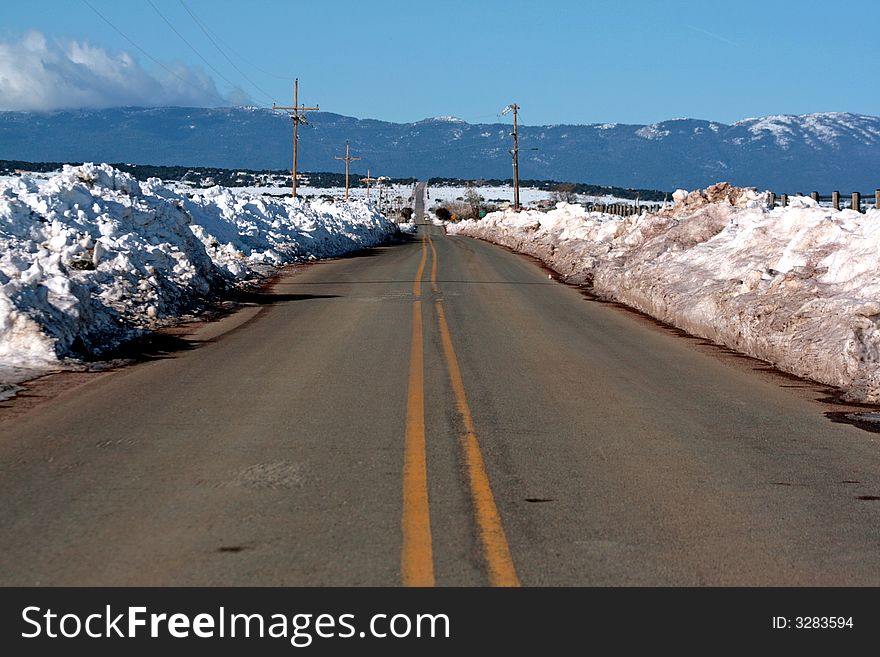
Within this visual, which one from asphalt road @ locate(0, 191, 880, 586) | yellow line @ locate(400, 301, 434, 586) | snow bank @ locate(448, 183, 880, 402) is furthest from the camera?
snow bank @ locate(448, 183, 880, 402)

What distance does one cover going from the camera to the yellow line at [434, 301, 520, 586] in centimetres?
514

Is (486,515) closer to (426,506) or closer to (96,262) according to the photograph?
(426,506)

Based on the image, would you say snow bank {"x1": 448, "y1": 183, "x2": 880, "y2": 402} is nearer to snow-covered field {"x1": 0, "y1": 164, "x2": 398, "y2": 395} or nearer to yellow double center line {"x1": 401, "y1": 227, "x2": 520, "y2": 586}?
yellow double center line {"x1": 401, "y1": 227, "x2": 520, "y2": 586}

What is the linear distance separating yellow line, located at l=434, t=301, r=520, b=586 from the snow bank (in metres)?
4.74

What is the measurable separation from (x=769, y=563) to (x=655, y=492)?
1417 mm

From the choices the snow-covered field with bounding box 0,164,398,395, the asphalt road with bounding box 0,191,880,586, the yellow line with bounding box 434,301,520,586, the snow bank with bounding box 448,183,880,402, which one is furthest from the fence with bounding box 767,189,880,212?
the yellow line with bounding box 434,301,520,586

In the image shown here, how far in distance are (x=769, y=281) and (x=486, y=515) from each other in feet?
35.0

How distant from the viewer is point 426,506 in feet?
20.6

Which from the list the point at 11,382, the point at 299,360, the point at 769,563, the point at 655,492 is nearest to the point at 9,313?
the point at 11,382

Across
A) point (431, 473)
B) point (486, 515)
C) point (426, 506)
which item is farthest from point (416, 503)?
point (431, 473)

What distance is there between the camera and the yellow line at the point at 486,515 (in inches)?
203

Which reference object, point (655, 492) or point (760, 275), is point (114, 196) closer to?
point (760, 275)

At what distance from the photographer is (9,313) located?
12.2m
